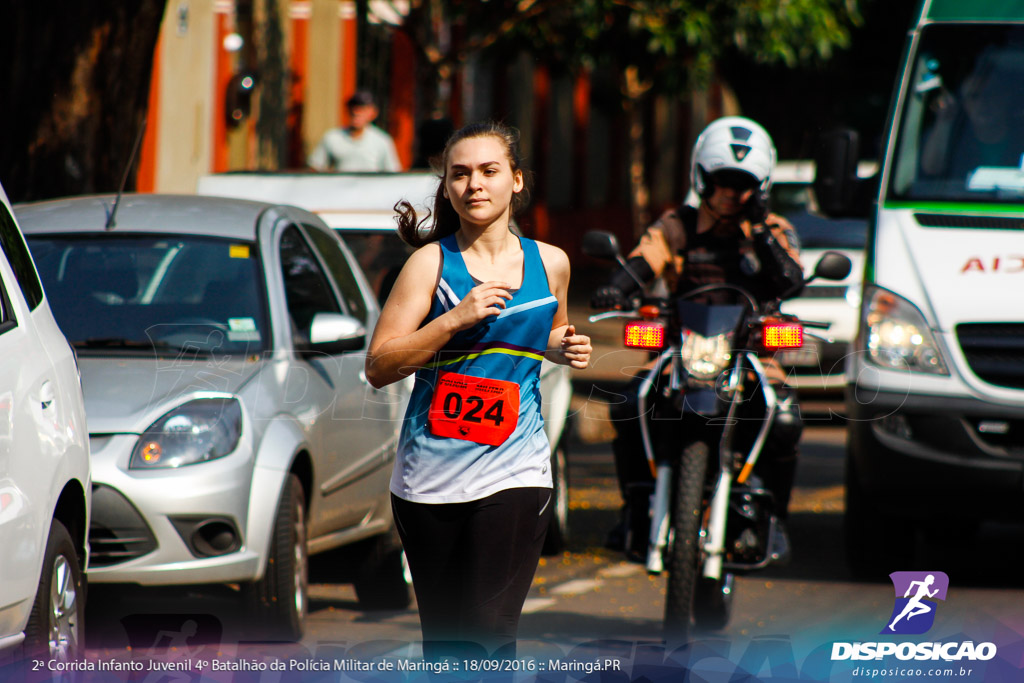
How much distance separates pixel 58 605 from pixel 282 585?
148 cm

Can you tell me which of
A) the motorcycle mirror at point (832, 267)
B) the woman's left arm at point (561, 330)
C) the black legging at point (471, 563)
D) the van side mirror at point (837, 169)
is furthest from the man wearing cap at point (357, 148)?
the black legging at point (471, 563)

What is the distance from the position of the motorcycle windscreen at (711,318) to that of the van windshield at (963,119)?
2052 millimetres

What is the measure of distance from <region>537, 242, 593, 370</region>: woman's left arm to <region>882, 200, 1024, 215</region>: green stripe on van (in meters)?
3.88

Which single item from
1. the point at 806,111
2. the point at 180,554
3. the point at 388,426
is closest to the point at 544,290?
the point at 180,554

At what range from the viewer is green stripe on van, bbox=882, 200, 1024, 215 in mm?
7613

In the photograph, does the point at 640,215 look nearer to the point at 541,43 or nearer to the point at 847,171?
the point at 541,43

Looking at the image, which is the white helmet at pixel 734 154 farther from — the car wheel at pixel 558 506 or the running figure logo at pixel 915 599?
the car wheel at pixel 558 506

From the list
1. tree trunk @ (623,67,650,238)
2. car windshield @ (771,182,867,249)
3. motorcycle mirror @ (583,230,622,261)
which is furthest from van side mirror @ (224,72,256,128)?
motorcycle mirror @ (583,230,622,261)

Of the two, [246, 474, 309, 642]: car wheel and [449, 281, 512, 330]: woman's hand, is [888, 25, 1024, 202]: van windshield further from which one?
[449, 281, 512, 330]: woman's hand

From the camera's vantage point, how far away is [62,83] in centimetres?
924

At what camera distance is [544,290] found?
4.13 metres

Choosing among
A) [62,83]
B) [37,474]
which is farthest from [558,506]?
[37,474]

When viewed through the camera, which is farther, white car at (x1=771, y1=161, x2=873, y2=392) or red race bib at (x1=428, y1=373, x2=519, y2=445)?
white car at (x1=771, y1=161, x2=873, y2=392)

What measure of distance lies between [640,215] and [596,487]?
937 centimetres
